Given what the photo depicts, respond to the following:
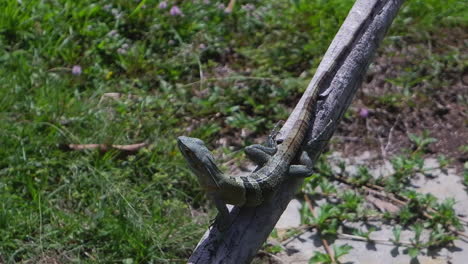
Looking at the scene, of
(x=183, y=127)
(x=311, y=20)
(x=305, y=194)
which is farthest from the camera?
(x=311, y=20)

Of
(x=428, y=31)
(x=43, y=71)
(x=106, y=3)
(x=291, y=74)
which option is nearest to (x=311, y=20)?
(x=291, y=74)

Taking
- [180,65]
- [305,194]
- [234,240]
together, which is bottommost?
[305,194]

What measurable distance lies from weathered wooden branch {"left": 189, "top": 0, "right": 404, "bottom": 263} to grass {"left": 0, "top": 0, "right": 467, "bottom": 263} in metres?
1.05

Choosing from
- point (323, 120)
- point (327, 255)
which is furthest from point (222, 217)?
point (327, 255)

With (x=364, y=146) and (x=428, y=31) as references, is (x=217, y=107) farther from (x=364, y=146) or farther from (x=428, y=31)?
(x=428, y=31)

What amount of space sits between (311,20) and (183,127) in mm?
1991

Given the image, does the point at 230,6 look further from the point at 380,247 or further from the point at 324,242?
the point at 380,247

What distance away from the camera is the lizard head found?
346cm

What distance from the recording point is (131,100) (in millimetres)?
5832

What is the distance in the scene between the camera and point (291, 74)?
252 inches

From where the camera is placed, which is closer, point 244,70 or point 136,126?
point 136,126

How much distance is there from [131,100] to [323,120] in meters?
2.31

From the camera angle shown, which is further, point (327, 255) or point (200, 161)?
point (327, 255)

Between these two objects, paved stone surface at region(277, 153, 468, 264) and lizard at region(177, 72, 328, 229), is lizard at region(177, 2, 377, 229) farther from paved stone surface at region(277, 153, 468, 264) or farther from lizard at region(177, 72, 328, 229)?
paved stone surface at region(277, 153, 468, 264)
